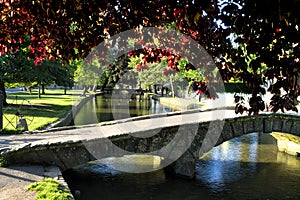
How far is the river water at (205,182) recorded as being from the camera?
32.9ft

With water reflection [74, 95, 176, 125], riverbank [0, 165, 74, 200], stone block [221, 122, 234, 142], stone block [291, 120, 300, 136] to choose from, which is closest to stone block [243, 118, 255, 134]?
stone block [221, 122, 234, 142]

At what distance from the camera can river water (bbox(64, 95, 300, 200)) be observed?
10.0m

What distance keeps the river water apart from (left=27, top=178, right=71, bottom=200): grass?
9.55 ft

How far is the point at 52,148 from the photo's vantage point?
8.83 metres

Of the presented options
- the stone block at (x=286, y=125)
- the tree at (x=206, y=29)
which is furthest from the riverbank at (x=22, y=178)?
the stone block at (x=286, y=125)

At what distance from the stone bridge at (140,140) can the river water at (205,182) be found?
85cm

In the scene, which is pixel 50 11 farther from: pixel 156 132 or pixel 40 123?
pixel 40 123

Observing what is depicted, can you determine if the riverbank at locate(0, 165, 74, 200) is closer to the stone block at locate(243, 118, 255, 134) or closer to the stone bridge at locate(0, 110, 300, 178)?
the stone bridge at locate(0, 110, 300, 178)

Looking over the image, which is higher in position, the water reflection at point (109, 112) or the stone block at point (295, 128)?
the stone block at point (295, 128)

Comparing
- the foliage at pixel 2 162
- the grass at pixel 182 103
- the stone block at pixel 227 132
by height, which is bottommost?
the foliage at pixel 2 162

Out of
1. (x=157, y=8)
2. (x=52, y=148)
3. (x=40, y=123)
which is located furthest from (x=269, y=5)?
(x=40, y=123)

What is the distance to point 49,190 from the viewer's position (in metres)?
6.26

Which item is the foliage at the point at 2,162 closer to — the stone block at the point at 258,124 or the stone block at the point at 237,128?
the stone block at the point at 237,128

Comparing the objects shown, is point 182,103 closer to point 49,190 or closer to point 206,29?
point 49,190
